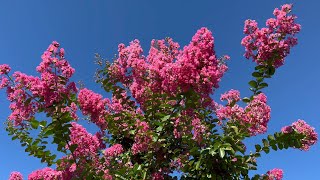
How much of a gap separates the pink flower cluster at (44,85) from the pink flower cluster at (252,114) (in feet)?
6.05

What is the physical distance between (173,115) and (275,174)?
1.66m

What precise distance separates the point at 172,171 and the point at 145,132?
3.21 ft

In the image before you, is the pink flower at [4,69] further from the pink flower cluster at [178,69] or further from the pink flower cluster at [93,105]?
the pink flower cluster at [178,69]

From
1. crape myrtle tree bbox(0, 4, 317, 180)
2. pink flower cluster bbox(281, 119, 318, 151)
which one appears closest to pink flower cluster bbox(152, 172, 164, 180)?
crape myrtle tree bbox(0, 4, 317, 180)

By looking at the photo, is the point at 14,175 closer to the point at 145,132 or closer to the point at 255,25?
the point at 145,132

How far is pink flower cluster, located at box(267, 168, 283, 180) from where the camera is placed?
531 centimetres

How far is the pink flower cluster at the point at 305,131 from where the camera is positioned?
489cm

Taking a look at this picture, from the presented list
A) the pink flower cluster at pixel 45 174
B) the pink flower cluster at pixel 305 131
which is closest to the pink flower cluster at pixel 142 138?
the pink flower cluster at pixel 45 174

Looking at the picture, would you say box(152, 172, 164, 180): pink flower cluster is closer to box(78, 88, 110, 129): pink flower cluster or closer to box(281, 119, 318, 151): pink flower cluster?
box(78, 88, 110, 129): pink flower cluster

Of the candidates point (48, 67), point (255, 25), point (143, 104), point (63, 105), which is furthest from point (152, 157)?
point (255, 25)

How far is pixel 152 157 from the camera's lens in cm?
552

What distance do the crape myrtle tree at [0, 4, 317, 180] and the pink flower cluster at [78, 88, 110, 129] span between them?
1 centimetres

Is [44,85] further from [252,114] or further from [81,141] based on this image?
[252,114]

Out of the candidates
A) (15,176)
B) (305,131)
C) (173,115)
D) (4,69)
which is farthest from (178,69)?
(15,176)
